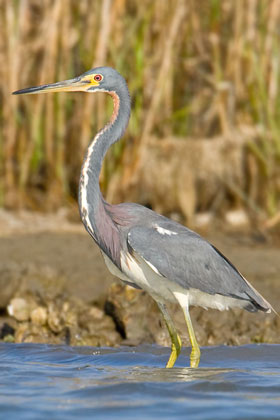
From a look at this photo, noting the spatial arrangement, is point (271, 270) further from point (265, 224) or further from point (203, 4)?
point (203, 4)

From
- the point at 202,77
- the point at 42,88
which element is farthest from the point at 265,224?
the point at 42,88

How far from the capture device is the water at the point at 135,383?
5.11 meters

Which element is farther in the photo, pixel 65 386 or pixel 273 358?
pixel 273 358

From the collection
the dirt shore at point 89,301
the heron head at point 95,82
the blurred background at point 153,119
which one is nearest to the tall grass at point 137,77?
the blurred background at point 153,119

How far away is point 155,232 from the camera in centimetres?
590

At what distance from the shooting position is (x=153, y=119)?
916 centimetres

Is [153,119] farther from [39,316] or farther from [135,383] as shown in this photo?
[135,383]

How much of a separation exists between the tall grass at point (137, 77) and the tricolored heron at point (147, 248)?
2981 mm

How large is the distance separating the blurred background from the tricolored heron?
2.47 metres

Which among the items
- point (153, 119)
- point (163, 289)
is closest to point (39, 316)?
point (163, 289)

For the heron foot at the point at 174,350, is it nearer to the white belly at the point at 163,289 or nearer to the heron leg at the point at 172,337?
the heron leg at the point at 172,337

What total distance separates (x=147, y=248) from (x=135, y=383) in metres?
0.81

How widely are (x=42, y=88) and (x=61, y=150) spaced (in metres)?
3.25

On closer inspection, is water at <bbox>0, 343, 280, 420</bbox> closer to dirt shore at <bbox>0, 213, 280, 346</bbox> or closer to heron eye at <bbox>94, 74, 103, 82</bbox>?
dirt shore at <bbox>0, 213, 280, 346</bbox>
